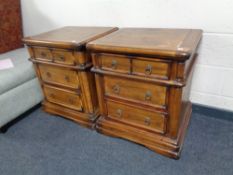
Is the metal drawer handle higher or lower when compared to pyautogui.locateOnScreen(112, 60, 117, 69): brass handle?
lower

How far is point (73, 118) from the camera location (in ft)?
5.30

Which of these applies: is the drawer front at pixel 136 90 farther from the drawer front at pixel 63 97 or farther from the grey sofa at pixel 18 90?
the grey sofa at pixel 18 90

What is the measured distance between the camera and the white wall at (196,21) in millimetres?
1286

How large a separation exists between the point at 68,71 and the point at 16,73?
1.53ft

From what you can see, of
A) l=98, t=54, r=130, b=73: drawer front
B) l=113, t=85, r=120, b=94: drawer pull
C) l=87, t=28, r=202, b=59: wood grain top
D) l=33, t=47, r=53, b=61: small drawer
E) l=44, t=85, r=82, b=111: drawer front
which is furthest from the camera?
l=44, t=85, r=82, b=111: drawer front

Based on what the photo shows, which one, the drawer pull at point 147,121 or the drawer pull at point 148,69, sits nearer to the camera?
the drawer pull at point 148,69

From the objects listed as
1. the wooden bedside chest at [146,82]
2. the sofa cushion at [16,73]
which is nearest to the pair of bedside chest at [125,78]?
the wooden bedside chest at [146,82]

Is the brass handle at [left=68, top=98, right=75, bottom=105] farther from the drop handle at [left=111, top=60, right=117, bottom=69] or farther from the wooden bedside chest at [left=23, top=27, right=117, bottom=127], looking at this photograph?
the drop handle at [left=111, top=60, right=117, bottom=69]

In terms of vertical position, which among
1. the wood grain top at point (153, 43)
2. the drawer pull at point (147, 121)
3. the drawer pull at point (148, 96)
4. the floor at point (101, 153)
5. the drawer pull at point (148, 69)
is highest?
the wood grain top at point (153, 43)

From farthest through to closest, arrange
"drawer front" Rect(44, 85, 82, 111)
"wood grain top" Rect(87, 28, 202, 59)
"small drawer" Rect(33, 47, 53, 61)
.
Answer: "drawer front" Rect(44, 85, 82, 111) < "small drawer" Rect(33, 47, 53, 61) < "wood grain top" Rect(87, 28, 202, 59)

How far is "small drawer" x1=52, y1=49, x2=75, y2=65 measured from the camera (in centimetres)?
133

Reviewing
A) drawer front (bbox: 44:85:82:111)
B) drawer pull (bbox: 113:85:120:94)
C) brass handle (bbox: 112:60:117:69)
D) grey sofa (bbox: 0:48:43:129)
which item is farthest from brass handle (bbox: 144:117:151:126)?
grey sofa (bbox: 0:48:43:129)

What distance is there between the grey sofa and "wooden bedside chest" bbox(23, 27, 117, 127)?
4.5 inches

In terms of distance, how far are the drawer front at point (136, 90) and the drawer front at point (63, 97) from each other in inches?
13.2
